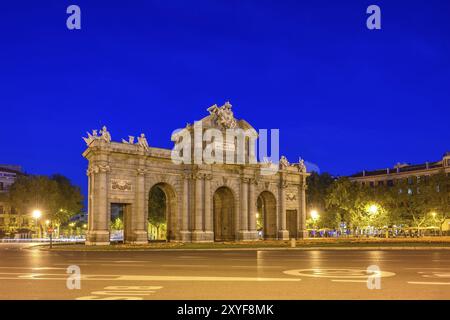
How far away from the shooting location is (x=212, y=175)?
213ft

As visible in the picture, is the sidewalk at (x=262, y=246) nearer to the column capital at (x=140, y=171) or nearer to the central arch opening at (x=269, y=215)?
the column capital at (x=140, y=171)

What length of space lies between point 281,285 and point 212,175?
48.9m

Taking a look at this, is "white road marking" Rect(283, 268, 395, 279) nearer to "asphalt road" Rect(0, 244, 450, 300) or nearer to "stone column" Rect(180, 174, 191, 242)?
"asphalt road" Rect(0, 244, 450, 300)

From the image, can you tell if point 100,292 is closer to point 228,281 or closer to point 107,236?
point 228,281

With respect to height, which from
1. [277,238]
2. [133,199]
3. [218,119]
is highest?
[218,119]

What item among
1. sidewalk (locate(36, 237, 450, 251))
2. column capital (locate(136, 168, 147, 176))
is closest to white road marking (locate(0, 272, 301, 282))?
sidewalk (locate(36, 237, 450, 251))

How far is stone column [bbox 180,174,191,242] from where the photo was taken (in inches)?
2455

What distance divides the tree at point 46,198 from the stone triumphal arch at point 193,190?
41.5m

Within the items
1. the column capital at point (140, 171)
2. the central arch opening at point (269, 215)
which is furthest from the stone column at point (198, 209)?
the central arch opening at point (269, 215)

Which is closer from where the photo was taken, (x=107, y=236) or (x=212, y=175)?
(x=107, y=236)

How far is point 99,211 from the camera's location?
181ft

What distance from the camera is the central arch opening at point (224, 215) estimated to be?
6912 cm

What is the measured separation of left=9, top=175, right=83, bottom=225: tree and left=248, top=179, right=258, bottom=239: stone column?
149 ft
